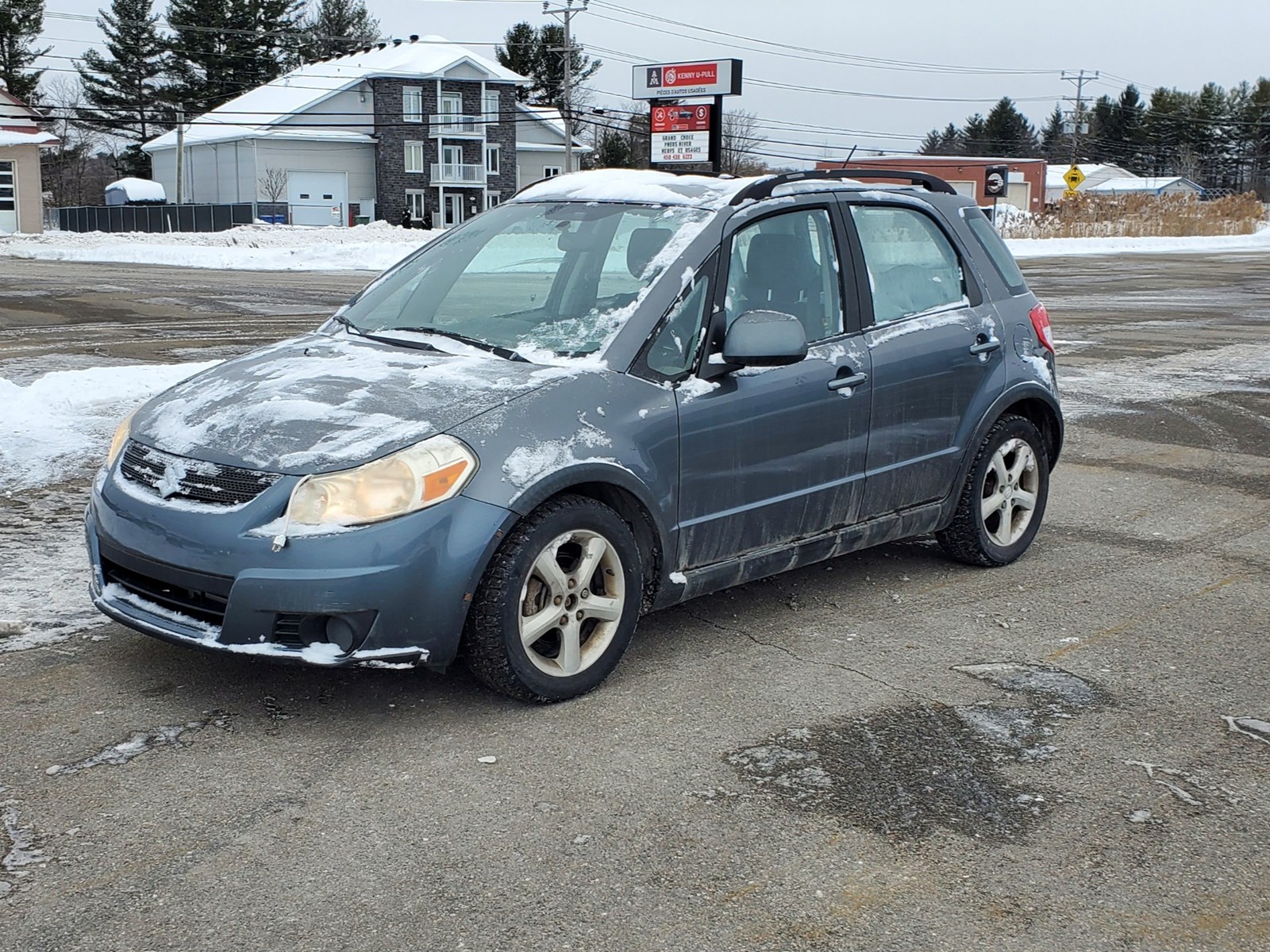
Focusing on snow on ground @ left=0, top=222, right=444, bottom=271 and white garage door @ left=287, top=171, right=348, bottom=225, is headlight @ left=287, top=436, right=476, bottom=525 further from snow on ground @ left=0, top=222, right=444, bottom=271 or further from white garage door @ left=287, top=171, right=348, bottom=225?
white garage door @ left=287, top=171, right=348, bottom=225

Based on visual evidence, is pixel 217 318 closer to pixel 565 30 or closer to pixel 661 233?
pixel 661 233

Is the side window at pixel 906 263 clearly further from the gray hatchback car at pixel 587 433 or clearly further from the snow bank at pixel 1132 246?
the snow bank at pixel 1132 246

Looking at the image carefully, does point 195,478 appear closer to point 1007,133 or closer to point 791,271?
point 791,271

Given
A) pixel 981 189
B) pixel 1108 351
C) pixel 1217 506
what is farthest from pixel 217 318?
pixel 981 189

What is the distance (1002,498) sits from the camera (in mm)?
6191

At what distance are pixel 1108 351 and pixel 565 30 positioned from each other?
48.4 m

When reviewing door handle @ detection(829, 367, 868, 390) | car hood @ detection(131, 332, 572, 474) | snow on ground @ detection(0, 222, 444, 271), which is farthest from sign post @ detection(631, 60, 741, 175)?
car hood @ detection(131, 332, 572, 474)

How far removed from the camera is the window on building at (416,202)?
227 ft

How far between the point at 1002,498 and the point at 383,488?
325 centimetres

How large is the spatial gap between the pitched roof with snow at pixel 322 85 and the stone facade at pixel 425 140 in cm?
76

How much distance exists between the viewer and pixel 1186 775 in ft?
13.0

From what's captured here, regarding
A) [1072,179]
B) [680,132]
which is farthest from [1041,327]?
[1072,179]

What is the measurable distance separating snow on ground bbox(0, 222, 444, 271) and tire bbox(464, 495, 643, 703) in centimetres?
2313

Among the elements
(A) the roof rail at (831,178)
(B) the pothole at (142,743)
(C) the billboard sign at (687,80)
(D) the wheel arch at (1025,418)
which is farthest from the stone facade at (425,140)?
(B) the pothole at (142,743)
